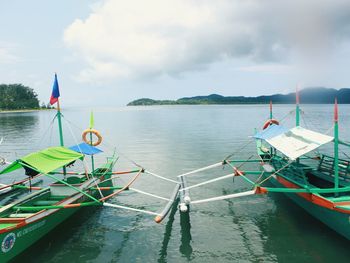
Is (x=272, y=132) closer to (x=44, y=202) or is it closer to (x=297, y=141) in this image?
(x=297, y=141)

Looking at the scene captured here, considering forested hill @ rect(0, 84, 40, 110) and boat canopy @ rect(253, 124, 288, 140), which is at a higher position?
forested hill @ rect(0, 84, 40, 110)

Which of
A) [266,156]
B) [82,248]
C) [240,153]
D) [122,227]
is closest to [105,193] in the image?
[122,227]

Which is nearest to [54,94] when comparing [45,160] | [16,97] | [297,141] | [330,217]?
[45,160]

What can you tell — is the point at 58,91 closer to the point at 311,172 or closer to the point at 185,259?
the point at 185,259

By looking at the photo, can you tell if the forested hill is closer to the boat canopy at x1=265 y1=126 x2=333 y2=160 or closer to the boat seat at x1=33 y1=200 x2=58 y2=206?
the boat seat at x1=33 y1=200 x2=58 y2=206

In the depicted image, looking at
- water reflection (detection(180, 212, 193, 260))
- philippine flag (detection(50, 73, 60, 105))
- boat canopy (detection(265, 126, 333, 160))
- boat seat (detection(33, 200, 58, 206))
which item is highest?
philippine flag (detection(50, 73, 60, 105))

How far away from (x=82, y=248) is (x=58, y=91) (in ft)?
30.2

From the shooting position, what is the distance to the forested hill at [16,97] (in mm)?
160337

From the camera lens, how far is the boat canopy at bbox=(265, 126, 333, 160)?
40.8ft

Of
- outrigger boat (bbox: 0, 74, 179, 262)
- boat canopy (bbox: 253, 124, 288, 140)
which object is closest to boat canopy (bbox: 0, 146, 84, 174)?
outrigger boat (bbox: 0, 74, 179, 262)

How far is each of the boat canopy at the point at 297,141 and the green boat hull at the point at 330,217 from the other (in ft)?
8.39

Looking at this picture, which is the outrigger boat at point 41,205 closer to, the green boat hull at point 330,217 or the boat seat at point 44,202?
the boat seat at point 44,202

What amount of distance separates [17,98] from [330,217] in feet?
613

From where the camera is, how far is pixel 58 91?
54.3ft
